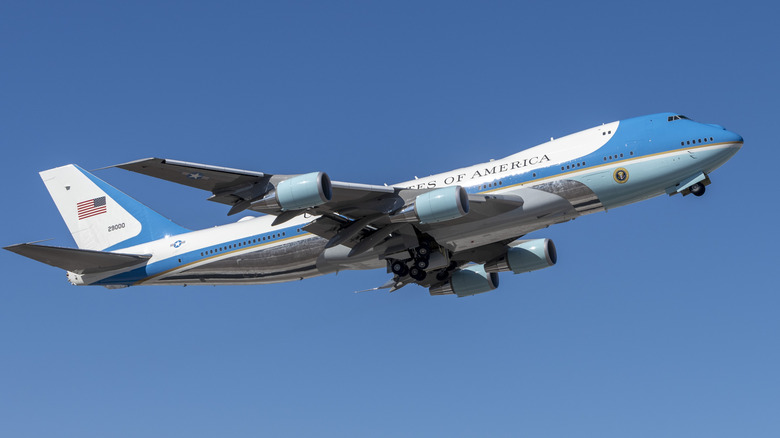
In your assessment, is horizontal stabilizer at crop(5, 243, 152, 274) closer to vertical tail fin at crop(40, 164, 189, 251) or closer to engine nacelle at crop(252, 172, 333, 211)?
vertical tail fin at crop(40, 164, 189, 251)

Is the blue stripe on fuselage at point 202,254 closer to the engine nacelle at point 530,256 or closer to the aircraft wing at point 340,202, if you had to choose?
the aircraft wing at point 340,202

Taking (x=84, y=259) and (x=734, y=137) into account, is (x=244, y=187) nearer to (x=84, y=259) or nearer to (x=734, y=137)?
(x=84, y=259)

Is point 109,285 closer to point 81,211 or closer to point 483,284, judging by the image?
point 81,211

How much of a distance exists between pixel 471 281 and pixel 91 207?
18.9 meters

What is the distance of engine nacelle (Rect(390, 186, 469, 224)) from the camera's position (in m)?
31.4

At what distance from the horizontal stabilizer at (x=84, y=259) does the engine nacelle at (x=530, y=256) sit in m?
16.2

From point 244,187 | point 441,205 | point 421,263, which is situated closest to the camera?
point 244,187

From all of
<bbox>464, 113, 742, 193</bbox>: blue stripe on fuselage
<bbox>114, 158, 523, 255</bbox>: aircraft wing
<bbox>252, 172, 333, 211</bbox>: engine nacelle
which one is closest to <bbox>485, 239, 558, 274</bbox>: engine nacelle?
<bbox>114, 158, 523, 255</bbox>: aircraft wing

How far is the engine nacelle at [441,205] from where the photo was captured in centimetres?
3141

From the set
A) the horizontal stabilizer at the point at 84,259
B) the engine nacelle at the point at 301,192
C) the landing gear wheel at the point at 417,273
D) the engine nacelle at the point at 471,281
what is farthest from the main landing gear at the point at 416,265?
the horizontal stabilizer at the point at 84,259

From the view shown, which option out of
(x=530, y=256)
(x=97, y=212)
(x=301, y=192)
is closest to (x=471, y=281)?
(x=530, y=256)

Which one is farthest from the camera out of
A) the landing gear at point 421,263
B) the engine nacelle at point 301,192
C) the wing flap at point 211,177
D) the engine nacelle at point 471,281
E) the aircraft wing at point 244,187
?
the engine nacelle at point 471,281

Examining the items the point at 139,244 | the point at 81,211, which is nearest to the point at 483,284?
the point at 139,244

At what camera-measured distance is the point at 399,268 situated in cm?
3662
